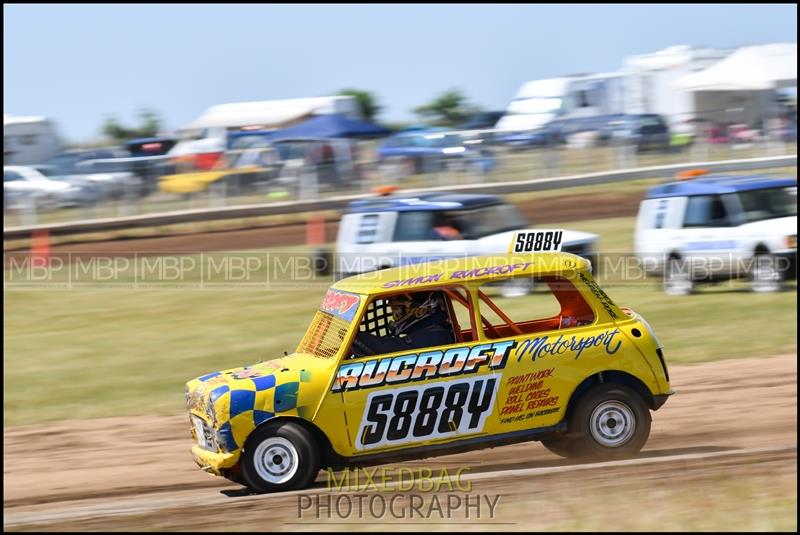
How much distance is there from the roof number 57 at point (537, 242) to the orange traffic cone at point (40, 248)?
1769 cm

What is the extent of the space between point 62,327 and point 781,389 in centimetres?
1146

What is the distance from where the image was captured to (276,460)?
24.9 ft

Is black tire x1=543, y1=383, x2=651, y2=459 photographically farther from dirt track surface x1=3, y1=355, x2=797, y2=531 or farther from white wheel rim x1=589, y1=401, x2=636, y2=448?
dirt track surface x1=3, y1=355, x2=797, y2=531

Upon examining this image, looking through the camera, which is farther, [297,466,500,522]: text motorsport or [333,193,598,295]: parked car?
[333,193,598,295]: parked car

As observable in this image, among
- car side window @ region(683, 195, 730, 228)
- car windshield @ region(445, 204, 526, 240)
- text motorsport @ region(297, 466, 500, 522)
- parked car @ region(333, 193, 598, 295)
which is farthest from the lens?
car windshield @ region(445, 204, 526, 240)

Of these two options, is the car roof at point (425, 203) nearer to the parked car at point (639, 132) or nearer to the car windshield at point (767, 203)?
the car windshield at point (767, 203)

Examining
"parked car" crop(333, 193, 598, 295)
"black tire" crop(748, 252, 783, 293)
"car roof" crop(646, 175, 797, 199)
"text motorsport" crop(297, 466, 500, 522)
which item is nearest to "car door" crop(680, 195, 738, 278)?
"car roof" crop(646, 175, 797, 199)

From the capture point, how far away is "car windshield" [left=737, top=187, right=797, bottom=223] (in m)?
16.5

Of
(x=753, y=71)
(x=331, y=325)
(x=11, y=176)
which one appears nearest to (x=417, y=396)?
(x=331, y=325)

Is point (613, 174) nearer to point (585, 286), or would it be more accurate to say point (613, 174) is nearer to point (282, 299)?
point (282, 299)

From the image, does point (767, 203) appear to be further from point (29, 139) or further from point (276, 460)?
point (29, 139)

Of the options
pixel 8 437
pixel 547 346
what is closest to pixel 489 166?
pixel 8 437

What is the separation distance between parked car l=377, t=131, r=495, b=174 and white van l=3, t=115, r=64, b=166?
570 inches

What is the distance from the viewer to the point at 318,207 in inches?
1107
